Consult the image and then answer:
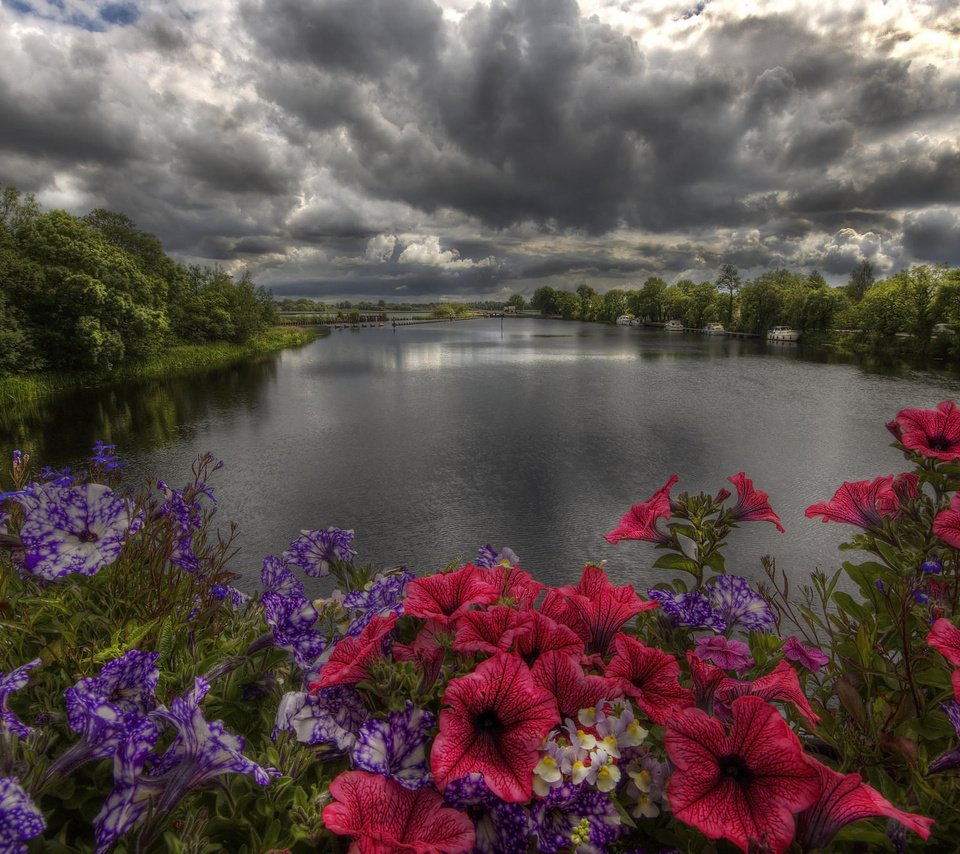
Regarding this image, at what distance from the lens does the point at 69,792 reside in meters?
0.95

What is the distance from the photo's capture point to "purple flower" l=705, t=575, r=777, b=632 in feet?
4.87

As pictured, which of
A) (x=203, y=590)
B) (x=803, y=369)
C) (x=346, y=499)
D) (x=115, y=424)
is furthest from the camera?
(x=803, y=369)

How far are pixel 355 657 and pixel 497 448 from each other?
14591 millimetres

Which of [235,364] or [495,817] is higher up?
[495,817]

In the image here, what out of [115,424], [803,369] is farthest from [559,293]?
[115,424]

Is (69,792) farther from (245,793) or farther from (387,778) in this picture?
(387,778)

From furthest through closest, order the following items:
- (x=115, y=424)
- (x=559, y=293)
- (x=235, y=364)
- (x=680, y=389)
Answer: (x=559, y=293), (x=235, y=364), (x=680, y=389), (x=115, y=424)

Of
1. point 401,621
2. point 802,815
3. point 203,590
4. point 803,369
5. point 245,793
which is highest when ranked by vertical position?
point 401,621

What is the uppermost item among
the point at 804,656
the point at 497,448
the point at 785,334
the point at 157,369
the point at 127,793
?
the point at 127,793

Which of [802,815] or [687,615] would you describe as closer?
[802,815]

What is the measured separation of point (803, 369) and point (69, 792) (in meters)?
40.8

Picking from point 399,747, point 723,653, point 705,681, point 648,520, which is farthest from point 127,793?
point 648,520

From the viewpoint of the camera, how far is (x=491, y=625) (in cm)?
102

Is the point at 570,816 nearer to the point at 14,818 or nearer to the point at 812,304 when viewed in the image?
the point at 14,818
